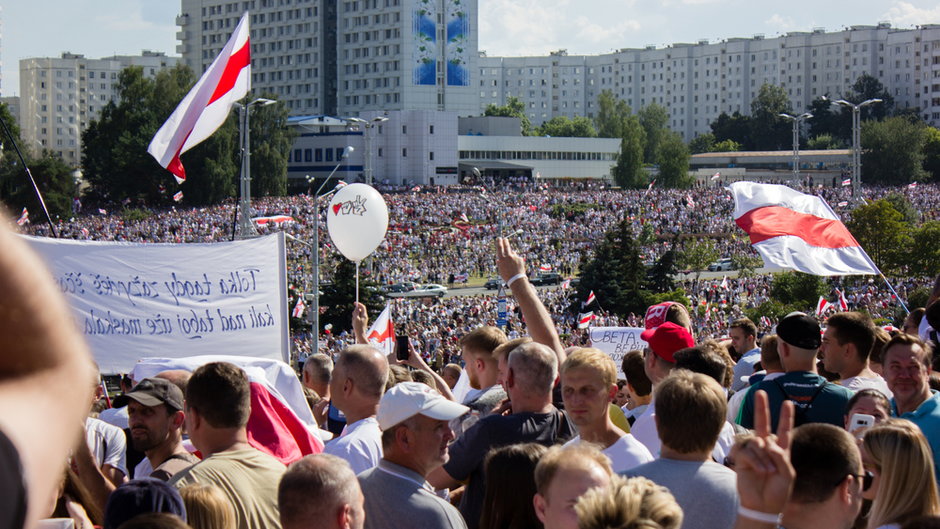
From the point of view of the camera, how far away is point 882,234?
125 feet

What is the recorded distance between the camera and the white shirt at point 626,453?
3871 mm

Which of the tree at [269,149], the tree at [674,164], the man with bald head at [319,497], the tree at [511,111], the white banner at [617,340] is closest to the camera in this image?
the man with bald head at [319,497]

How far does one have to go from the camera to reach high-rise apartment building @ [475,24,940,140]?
133 m

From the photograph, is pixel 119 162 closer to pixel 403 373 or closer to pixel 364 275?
pixel 364 275

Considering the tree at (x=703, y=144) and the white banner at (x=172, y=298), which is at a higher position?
the tree at (x=703, y=144)

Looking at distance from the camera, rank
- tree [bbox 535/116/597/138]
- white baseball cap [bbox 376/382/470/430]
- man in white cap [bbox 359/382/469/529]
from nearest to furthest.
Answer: man in white cap [bbox 359/382/469/529]
white baseball cap [bbox 376/382/470/430]
tree [bbox 535/116/597/138]

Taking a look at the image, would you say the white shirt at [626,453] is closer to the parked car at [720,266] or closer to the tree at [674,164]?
the parked car at [720,266]

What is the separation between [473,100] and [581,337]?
81.8 meters

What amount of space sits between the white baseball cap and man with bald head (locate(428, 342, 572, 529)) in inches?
16.6

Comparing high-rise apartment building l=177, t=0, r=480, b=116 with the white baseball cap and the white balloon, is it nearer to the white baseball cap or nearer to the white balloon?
the white balloon

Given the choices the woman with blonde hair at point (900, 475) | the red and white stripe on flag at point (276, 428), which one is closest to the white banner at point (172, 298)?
the red and white stripe on flag at point (276, 428)

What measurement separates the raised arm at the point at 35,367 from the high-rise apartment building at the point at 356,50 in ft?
344

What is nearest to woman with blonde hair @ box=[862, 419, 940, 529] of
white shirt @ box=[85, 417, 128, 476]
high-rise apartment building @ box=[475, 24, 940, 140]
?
white shirt @ box=[85, 417, 128, 476]

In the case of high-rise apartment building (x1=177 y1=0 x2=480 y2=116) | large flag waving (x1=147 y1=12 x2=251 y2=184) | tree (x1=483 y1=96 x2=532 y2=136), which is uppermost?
high-rise apartment building (x1=177 y1=0 x2=480 y2=116)
